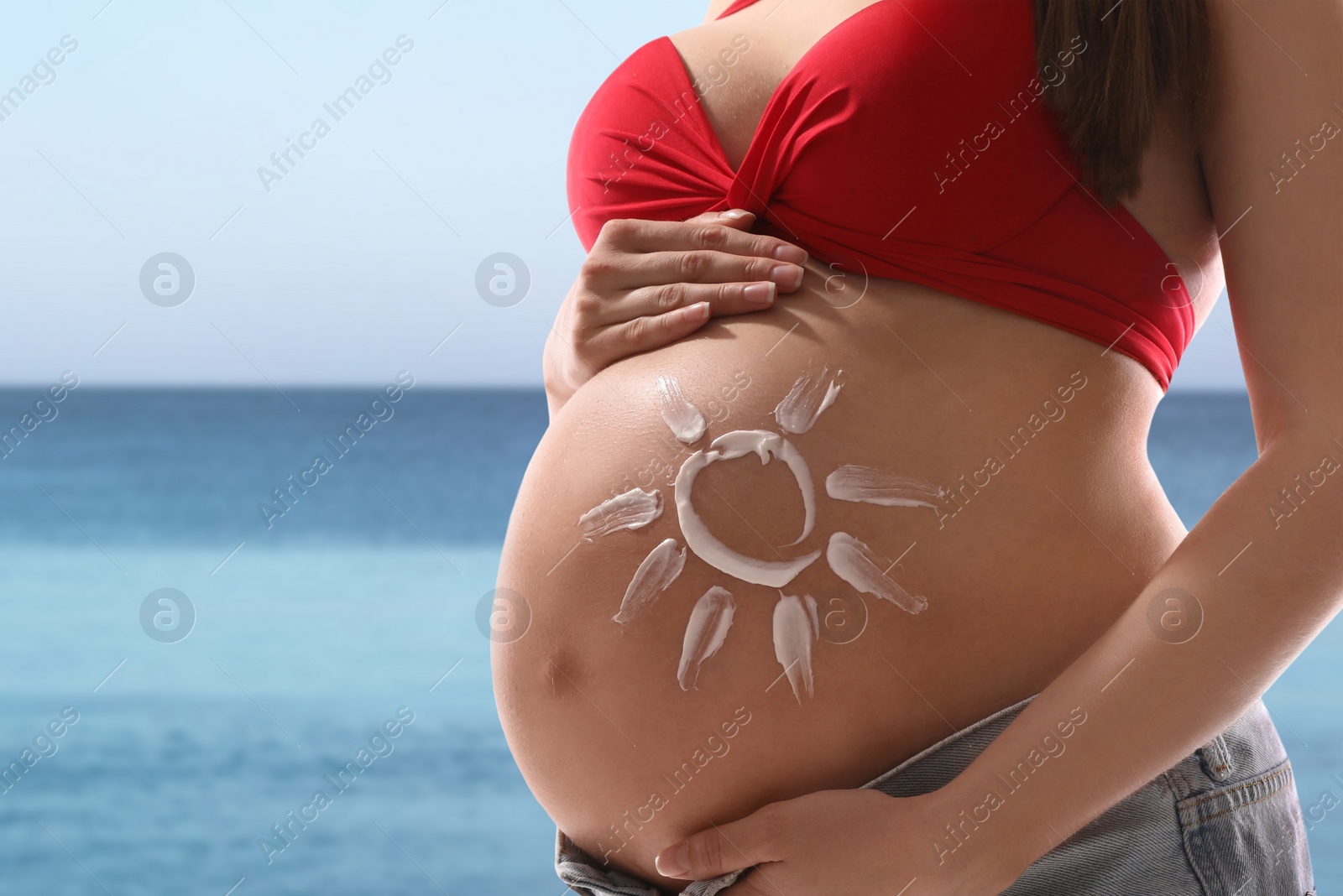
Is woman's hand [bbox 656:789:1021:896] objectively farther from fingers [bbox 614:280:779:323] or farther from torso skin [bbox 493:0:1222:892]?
fingers [bbox 614:280:779:323]

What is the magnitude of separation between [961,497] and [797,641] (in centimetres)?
14

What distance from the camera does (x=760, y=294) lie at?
0.70 meters

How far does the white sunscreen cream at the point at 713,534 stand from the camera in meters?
0.63

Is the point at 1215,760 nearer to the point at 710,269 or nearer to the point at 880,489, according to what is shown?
the point at 880,489

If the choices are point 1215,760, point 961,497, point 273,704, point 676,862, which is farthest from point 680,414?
point 273,704

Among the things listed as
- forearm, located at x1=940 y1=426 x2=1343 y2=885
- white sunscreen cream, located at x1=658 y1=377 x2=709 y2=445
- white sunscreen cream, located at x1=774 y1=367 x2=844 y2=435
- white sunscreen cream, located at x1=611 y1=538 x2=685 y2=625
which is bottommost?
forearm, located at x1=940 y1=426 x2=1343 y2=885

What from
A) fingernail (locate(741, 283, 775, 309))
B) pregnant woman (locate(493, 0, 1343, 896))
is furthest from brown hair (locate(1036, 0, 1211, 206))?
fingernail (locate(741, 283, 775, 309))

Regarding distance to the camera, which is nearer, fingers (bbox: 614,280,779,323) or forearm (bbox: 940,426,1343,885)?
forearm (bbox: 940,426,1343,885)

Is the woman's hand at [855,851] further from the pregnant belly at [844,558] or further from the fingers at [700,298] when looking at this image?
the fingers at [700,298]

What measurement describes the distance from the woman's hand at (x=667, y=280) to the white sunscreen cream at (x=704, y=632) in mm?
211

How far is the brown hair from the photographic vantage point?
0.62m

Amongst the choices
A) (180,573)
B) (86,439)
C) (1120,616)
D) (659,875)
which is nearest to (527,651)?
(659,875)

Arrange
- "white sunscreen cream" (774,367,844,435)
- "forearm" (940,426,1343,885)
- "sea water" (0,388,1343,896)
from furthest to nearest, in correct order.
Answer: "sea water" (0,388,1343,896)
"white sunscreen cream" (774,367,844,435)
"forearm" (940,426,1343,885)

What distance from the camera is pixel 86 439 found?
1165cm
